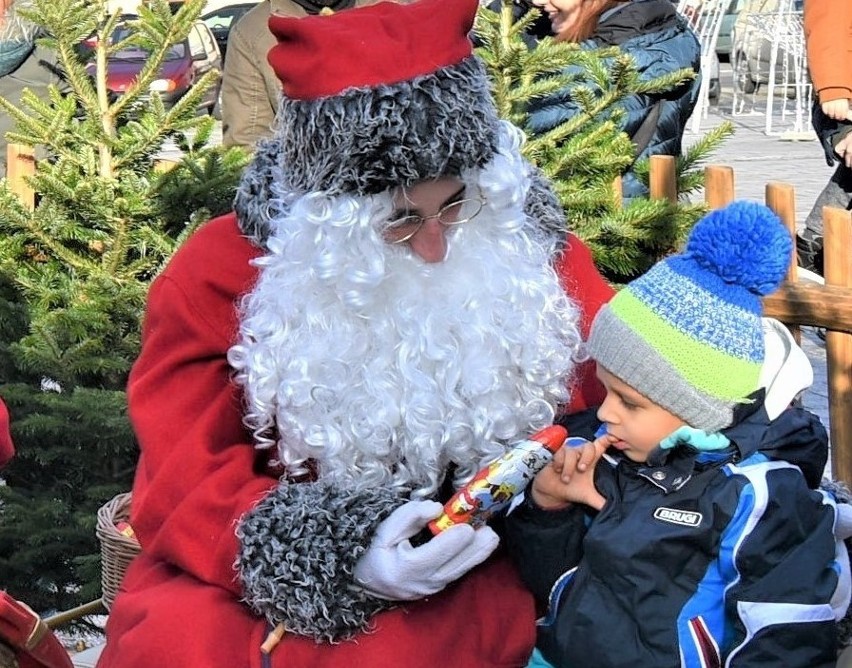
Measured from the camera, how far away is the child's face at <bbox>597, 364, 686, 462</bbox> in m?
2.20

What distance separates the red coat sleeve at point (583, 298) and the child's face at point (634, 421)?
0.37m

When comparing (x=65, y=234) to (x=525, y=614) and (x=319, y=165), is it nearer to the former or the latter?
(x=319, y=165)

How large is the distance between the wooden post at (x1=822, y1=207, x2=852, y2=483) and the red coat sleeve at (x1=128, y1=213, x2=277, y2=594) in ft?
5.77

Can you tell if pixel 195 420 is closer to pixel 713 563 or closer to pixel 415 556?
pixel 415 556

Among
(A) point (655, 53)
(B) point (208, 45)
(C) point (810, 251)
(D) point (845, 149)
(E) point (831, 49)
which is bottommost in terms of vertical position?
(B) point (208, 45)

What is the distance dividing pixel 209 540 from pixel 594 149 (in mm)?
1989

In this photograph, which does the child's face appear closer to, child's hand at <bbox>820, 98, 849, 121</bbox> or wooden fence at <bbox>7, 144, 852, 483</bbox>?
wooden fence at <bbox>7, 144, 852, 483</bbox>

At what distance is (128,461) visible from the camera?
3.92 metres

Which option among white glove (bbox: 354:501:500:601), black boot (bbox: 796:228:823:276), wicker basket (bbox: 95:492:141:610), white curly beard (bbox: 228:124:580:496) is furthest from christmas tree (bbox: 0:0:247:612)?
black boot (bbox: 796:228:823:276)

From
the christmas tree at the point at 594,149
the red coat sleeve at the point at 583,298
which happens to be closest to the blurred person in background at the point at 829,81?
the christmas tree at the point at 594,149

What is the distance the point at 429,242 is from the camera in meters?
2.42

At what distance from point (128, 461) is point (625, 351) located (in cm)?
215

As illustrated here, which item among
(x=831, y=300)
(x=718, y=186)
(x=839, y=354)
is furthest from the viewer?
(x=718, y=186)

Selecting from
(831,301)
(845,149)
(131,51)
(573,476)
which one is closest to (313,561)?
(573,476)
